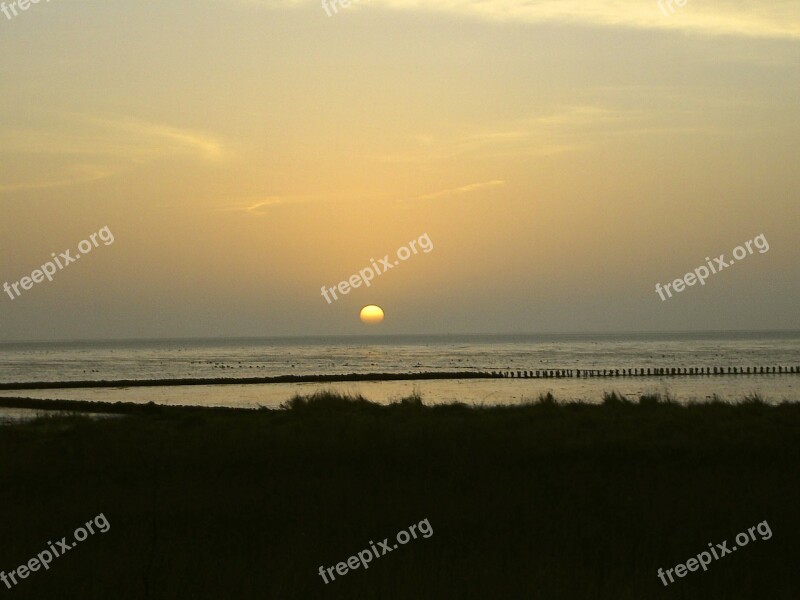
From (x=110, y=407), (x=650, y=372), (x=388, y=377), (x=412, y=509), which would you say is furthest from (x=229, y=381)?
(x=412, y=509)

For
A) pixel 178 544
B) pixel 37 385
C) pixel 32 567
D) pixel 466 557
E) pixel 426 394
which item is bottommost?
pixel 426 394

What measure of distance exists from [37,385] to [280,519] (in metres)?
58.1

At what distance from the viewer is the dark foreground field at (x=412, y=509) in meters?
7.71

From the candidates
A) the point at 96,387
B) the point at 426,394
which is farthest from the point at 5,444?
the point at 96,387

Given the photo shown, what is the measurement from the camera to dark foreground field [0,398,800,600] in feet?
25.3

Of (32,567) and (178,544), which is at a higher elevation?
(32,567)

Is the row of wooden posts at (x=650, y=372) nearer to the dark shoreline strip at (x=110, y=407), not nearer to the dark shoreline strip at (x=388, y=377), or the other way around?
the dark shoreline strip at (x=388, y=377)

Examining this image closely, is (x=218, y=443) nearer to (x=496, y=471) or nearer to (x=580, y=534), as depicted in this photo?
(x=496, y=471)

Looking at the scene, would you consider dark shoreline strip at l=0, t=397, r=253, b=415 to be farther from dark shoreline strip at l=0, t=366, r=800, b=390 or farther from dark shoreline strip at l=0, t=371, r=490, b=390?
dark shoreline strip at l=0, t=366, r=800, b=390

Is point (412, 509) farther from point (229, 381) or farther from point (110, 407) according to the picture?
point (229, 381)

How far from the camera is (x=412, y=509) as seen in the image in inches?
422

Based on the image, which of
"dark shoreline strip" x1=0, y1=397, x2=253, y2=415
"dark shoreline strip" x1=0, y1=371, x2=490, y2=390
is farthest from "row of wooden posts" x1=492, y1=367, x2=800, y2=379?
"dark shoreline strip" x1=0, y1=397, x2=253, y2=415

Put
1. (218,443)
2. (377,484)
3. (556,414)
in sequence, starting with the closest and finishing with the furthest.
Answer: (377,484) → (218,443) → (556,414)

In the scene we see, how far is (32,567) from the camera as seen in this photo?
816 cm
